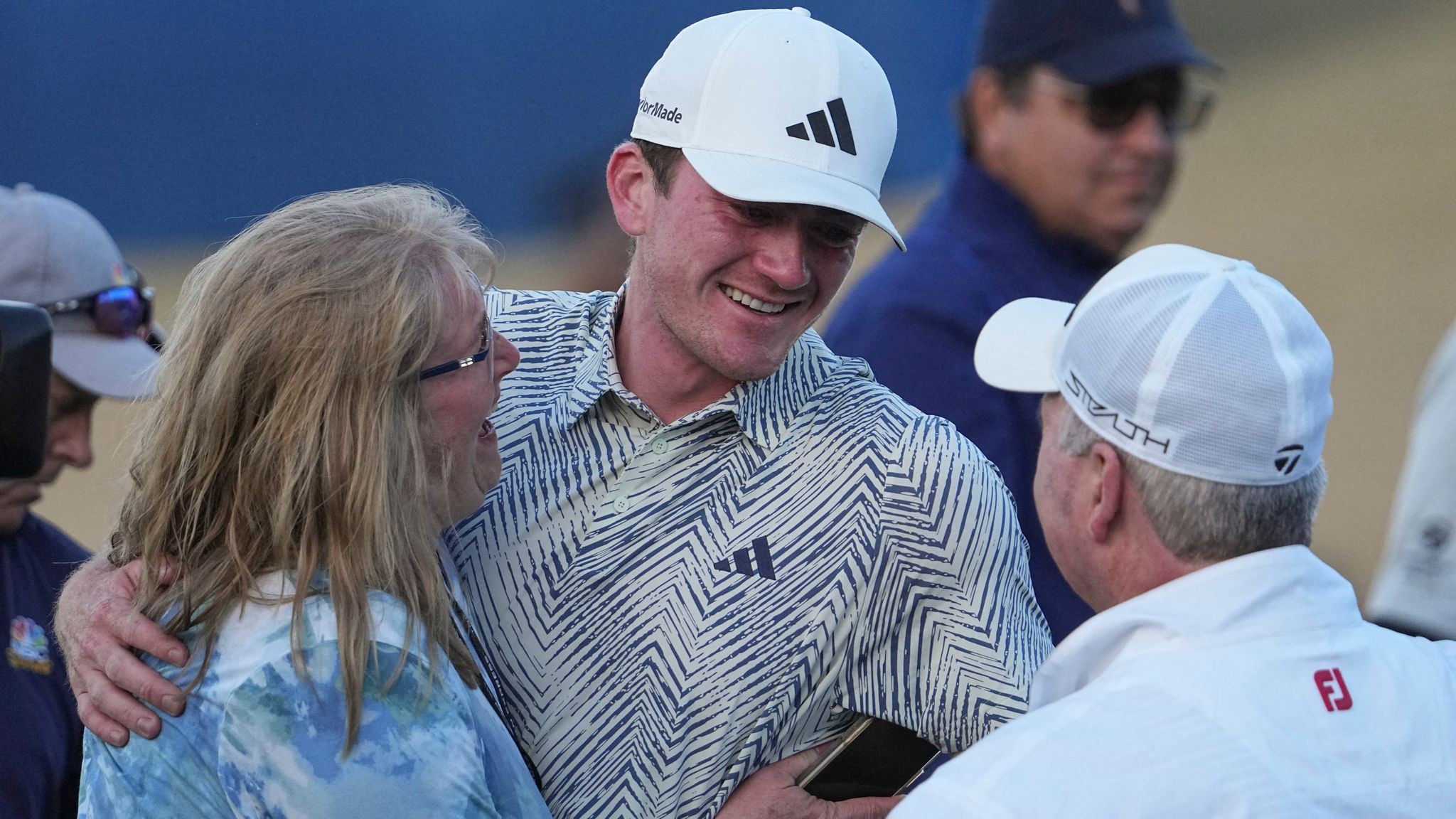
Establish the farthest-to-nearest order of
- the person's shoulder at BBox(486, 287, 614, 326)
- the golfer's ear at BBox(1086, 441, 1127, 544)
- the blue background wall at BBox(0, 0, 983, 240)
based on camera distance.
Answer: the blue background wall at BBox(0, 0, 983, 240), the person's shoulder at BBox(486, 287, 614, 326), the golfer's ear at BBox(1086, 441, 1127, 544)

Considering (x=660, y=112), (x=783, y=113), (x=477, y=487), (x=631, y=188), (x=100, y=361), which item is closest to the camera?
(x=477, y=487)

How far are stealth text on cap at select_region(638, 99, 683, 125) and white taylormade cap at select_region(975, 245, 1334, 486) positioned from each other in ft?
2.40

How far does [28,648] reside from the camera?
7.64 feet

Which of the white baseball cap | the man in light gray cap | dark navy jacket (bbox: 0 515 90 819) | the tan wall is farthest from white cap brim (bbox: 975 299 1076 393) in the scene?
the tan wall

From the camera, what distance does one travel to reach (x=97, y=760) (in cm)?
168

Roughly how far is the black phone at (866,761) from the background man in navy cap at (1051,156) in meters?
0.92

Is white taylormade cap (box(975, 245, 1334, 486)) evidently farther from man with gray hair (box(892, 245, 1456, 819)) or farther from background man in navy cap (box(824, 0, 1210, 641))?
background man in navy cap (box(824, 0, 1210, 641))

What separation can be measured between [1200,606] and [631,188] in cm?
110

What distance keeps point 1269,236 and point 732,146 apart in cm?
937

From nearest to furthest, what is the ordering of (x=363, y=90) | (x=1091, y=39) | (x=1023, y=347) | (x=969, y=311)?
1. (x=1023, y=347)
2. (x=969, y=311)
3. (x=1091, y=39)
4. (x=363, y=90)

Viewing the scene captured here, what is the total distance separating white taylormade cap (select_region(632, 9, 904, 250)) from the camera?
6.38 feet

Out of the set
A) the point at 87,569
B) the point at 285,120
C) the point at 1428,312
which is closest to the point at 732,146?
the point at 87,569

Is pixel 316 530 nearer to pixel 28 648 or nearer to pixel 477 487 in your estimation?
pixel 477 487

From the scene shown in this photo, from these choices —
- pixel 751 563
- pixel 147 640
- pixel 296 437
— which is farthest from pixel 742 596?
pixel 147 640
